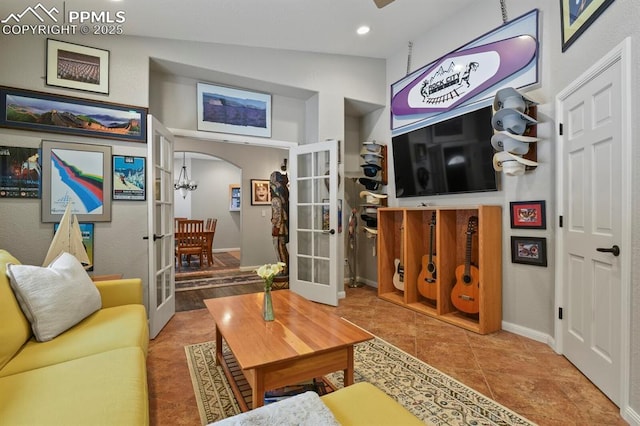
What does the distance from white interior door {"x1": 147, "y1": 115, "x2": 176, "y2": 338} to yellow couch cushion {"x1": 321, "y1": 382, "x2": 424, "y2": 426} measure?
234cm

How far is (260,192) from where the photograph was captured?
267 inches

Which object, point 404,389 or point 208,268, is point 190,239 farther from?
point 404,389

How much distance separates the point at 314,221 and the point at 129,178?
215 centimetres

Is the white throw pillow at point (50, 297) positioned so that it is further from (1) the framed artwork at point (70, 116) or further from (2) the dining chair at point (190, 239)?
(2) the dining chair at point (190, 239)

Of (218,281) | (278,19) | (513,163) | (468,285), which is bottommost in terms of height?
(218,281)

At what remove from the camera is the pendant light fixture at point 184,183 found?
26.2ft

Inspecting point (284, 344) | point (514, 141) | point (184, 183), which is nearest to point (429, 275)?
point (514, 141)

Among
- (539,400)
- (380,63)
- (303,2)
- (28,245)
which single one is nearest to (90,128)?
(28,245)

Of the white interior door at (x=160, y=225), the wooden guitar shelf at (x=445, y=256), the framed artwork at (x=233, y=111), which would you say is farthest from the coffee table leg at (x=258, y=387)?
the framed artwork at (x=233, y=111)

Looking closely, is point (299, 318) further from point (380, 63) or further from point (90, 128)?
point (380, 63)

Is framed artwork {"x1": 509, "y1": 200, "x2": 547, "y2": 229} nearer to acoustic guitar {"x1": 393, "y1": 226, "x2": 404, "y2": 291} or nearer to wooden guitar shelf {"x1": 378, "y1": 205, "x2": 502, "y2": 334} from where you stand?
wooden guitar shelf {"x1": 378, "y1": 205, "x2": 502, "y2": 334}

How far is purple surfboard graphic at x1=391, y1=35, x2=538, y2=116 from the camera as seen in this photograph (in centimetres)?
292

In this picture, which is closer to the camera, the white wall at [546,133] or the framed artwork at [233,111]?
the white wall at [546,133]

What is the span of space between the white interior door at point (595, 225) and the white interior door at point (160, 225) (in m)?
3.44
